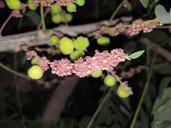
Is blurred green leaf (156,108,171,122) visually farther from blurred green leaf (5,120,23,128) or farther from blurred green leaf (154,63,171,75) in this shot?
blurred green leaf (5,120,23,128)

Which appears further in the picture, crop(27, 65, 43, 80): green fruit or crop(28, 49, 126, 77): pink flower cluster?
crop(27, 65, 43, 80): green fruit

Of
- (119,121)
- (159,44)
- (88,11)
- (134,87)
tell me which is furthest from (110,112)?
(88,11)

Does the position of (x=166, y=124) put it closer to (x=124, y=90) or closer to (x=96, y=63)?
(x=124, y=90)

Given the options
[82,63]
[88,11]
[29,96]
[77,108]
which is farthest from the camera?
[77,108]

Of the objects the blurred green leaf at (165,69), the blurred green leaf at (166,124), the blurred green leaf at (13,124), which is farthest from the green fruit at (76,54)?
the blurred green leaf at (13,124)

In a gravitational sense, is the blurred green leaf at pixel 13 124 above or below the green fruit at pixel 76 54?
below

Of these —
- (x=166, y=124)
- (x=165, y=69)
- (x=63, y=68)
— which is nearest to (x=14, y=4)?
(x=63, y=68)

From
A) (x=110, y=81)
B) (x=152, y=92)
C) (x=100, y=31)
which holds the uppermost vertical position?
(x=100, y=31)

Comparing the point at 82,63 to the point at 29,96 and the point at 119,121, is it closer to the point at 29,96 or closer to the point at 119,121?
the point at 119,121

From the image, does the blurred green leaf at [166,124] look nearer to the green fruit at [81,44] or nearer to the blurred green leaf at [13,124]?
the green fruit at [81,44]

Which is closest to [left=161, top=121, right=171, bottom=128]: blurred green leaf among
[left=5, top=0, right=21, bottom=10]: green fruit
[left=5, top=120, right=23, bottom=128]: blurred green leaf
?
[left=5, top=0, right=21, bottom=10]: green fruit

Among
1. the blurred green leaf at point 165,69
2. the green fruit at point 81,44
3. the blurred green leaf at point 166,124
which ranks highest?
the green fruit at point 81,44
